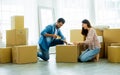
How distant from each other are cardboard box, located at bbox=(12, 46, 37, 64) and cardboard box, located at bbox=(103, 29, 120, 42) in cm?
191

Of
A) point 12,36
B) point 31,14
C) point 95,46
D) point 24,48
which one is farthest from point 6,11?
point 95,46

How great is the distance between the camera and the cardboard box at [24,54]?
4.98 metres

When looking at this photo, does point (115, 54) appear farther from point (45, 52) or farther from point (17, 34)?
point (17, 34)

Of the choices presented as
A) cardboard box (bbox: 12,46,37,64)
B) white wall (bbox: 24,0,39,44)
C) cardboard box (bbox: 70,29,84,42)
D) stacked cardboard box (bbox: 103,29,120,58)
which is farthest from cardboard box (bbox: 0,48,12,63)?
stacked cardboard box (bbox: 103,29,120,58)

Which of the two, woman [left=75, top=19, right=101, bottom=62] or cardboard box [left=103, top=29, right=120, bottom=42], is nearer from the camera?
woman [left=75, top=19, right=101, bottom=62]

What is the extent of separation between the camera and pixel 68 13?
7.74 metres

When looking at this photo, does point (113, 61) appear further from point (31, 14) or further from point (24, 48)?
point (31, 14)

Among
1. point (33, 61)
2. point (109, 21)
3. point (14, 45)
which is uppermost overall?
point (109, 21)

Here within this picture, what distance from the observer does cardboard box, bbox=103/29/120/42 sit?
5863 mm

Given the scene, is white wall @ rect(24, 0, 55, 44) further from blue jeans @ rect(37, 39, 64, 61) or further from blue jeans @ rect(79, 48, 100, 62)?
blue jeans @ rect(79, 48, 100, 62)

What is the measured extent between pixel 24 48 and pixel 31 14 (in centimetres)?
231

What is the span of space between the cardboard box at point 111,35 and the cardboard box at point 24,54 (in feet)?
6.26

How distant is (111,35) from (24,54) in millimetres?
2212

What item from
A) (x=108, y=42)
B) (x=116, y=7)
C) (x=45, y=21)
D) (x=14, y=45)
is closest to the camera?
(x=14, y=45)
